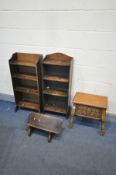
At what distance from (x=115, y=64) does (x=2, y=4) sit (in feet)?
5.76

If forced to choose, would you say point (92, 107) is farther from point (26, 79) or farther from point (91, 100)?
point (26, 79)

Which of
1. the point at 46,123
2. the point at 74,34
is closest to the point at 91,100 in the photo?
the point at 46,123

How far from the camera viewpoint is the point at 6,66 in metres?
2.67

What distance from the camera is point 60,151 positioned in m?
1.97

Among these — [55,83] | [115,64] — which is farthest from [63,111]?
[115,64]

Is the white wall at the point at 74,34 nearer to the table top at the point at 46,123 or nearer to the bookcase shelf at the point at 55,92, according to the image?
the bookcase shelf at the point at 55,92

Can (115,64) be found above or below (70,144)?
above

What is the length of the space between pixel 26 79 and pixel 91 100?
1072 millimetres

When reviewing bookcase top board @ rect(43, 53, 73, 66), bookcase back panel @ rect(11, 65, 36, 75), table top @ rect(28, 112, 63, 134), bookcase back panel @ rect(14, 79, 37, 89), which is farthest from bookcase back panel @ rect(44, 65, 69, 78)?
table top @ rect(28, 112, 63, 134)

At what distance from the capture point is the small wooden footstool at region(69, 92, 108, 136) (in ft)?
6.88

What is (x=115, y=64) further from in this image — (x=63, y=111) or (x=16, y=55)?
(x=16, y=55)

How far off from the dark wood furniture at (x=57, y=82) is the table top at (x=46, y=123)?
1.01 ft

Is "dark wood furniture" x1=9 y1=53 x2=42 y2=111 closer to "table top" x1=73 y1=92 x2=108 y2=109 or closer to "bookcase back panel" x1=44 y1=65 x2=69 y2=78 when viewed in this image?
"bookcase back panel" x1=44 y1=65 x2=69 y2=78

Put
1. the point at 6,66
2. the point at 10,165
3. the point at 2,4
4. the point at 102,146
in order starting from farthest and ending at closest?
the point at 6,66
the point at 2,4
the point at 102,146
the point at 10,165
